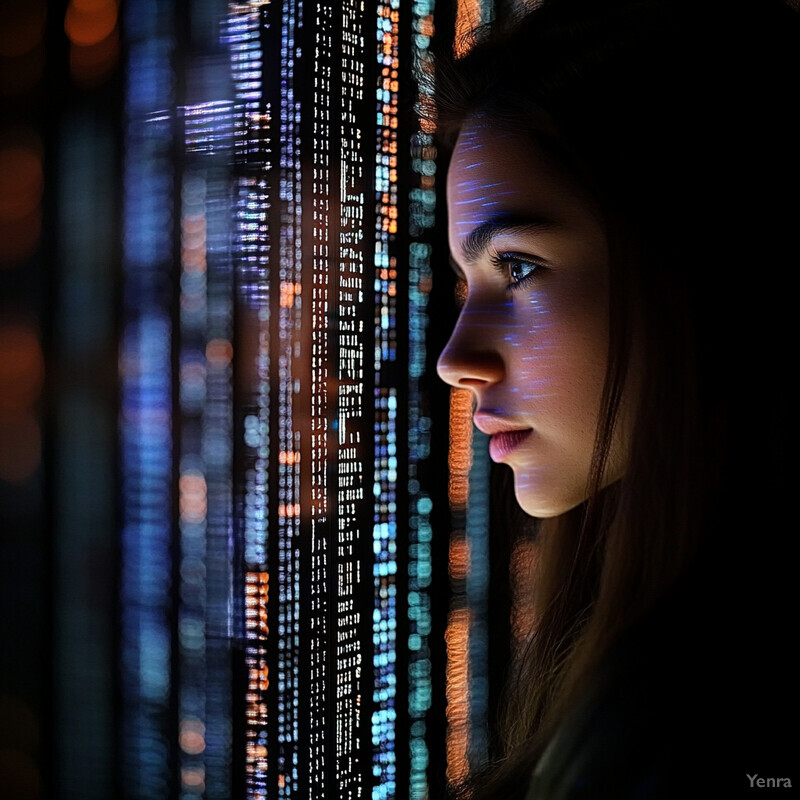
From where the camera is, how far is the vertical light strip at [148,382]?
2.33ft

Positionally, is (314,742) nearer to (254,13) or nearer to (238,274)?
(238,274)

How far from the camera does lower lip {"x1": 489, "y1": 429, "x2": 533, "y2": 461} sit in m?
0.70

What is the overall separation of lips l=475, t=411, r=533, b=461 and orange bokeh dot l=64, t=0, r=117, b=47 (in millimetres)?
517

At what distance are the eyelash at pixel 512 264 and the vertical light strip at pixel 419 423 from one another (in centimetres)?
18

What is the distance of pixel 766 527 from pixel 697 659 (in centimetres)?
12

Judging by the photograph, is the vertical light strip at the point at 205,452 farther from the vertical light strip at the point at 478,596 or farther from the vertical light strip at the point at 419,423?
the vertical light strip at the point at 478,596

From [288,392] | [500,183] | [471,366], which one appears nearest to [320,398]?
[288,392]

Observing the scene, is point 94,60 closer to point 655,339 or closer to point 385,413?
point 385,413

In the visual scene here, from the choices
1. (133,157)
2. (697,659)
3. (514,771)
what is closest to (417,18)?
(133,157)

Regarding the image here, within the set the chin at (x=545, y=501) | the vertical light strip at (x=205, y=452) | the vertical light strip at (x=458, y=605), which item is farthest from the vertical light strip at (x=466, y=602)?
the vertical light strip at (x=205, y=452)

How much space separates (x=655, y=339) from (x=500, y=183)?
20 cm

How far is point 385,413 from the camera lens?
32.4 inches

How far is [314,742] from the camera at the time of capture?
0.73m

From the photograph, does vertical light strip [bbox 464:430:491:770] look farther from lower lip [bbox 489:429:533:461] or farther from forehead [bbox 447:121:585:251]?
forehead [bbox 447:121:585:251]
